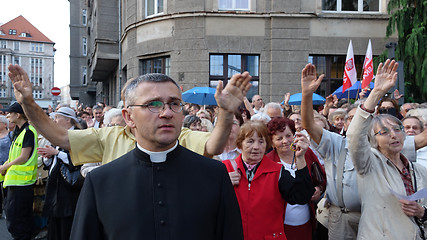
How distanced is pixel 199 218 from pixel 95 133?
→ 1.51 meters

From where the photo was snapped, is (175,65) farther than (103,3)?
No

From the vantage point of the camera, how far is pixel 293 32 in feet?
45.4

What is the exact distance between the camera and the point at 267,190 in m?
3.14

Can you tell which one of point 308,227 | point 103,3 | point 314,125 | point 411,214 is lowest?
point 308,227

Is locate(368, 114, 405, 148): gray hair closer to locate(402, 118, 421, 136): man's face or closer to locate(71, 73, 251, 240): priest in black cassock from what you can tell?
locate(402, 118, 421, 136): man's face

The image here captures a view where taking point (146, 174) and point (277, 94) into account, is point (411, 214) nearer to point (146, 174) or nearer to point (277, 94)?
point (146, 174)

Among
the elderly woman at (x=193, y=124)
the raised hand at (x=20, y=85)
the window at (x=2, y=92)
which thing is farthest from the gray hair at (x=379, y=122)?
the window at (x=2, y=92)

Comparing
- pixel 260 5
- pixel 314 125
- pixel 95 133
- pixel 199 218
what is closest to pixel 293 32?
pixel 260 5

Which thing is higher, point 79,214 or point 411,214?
point 79,214

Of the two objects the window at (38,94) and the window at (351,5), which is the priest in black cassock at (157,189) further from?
the window at (38,94)

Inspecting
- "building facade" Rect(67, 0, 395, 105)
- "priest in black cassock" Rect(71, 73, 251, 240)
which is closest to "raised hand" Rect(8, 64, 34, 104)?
"priest in black cassock" Rect(71, 73, 251, 240)

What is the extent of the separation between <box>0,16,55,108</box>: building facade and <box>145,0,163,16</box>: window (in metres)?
79.9

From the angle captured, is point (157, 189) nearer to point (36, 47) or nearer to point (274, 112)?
point (274, 112)

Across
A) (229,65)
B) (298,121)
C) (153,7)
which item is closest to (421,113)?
(298,121)
